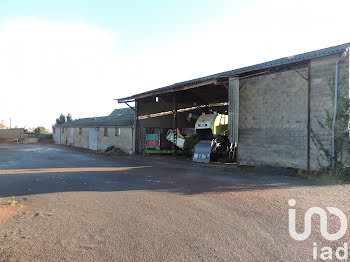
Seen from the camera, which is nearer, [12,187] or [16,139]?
[12,187]

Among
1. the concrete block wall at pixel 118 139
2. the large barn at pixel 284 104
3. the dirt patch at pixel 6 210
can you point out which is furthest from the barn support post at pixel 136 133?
the dirt patch at pixel 6 210

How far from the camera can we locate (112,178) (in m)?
10.2

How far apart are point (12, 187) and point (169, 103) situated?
1550 cm

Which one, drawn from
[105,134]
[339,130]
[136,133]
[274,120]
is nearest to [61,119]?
[105,134]

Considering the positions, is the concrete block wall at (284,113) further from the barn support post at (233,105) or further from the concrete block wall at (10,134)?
the concrete block wall at (10,134)

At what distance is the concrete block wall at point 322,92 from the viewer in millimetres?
9727

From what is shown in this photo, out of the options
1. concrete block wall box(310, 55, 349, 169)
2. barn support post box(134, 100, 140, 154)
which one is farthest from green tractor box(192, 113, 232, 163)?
barn support post box(134, 100, 140, 154)

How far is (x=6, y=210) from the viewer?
6020 mm

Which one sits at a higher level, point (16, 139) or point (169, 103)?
point (169, 103)

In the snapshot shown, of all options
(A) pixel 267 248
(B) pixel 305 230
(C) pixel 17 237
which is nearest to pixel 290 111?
(B) pixel 305 230

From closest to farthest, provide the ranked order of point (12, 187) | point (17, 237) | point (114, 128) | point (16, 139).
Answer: point (17, 237) < point (12, 187) < point (114, 128) < point (16, 139)

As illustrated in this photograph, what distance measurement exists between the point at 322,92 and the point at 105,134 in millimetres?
20681

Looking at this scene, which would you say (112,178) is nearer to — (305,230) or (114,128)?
(305,230)

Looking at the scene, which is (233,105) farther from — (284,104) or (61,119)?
(61,119)
